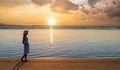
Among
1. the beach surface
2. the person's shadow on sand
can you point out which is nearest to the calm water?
the beach surface

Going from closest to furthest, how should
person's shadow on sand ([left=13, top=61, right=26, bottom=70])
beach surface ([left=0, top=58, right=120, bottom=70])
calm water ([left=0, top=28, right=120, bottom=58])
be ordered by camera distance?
person's shadow on sand ([left=13, top=61, right=26, bottom=70]), beach surface ([left=0, top=58, right=120, bottom=70]), calm water ([left=0, top=28, right=120, bottom=58])

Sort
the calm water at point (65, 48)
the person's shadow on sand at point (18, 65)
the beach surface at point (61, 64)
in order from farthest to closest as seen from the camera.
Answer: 1. the calm water at point (65, 48)
2. the beach surface at point (61, 64)
3. the person's shadow on sand at point (18, 65)

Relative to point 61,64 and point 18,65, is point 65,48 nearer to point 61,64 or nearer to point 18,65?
point 61,64

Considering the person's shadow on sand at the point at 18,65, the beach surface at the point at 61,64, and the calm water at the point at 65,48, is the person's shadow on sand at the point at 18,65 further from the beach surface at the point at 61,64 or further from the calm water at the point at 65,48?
the calm water at the point at 65,48

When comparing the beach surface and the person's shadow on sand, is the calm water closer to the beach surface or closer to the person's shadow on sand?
the beach surface

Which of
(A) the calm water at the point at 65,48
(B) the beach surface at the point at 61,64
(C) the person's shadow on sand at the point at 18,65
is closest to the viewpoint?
(C) the person's shadow on sand at the point at 18,65

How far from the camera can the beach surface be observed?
45.1 feet

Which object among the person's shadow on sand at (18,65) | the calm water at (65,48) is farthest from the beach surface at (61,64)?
the calm water at (65,48)

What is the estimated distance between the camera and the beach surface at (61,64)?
45.1 ft

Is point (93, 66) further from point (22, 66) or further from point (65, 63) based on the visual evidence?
point (22, 66)

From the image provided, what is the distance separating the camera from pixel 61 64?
14656 mm

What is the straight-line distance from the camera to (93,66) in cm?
1421

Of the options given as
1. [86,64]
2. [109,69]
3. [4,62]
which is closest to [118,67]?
[109,69]

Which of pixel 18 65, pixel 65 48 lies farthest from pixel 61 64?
pixel 65 48
